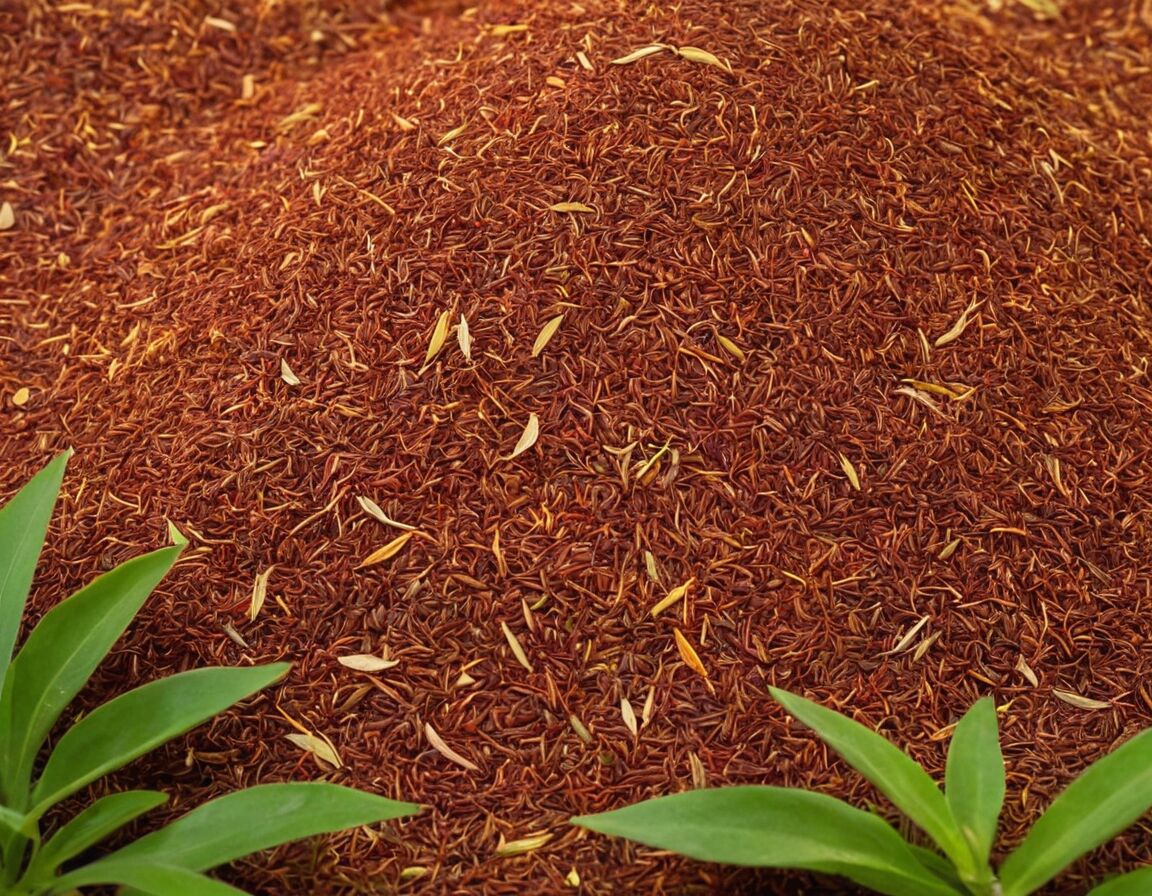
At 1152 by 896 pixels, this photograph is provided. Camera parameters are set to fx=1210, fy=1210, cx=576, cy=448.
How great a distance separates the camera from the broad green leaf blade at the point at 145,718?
1521 mm

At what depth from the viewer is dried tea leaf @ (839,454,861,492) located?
5.94 ft

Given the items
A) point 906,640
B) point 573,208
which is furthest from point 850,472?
point 573,208

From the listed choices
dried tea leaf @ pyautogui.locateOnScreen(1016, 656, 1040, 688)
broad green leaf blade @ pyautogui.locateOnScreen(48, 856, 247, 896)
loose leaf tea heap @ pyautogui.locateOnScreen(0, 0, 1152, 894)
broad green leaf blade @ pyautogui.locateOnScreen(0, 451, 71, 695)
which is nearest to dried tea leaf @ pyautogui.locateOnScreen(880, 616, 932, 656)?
loose leaf tea heap @ pyautogui.locateOnScreen(0, 0, 1152, 894)

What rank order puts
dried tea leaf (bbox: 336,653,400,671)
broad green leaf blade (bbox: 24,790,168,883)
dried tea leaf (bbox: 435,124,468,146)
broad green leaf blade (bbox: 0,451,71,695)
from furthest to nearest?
1. dried tea leaf (bbox: 435,124,468,146)
2. dried tea leaf (bbox: 336,653,400,671)
3. broad green leaf blade (bbox: 0,451,71,695)
4. broad green leaf blade (bbox: 24,790,168,883)

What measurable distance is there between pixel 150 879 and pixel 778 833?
740 mm

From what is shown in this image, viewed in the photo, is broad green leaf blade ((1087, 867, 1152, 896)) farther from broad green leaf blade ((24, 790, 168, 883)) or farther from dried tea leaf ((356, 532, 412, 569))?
broad green leaf blade ((24, 790, 168, 883))

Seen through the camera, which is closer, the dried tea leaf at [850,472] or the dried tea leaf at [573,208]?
the dried tea leaf at [850,472]

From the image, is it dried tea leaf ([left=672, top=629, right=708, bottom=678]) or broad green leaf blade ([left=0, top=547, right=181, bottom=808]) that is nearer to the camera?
broad green leaf blade ([left=0, top=547, right=181, bottom=808])

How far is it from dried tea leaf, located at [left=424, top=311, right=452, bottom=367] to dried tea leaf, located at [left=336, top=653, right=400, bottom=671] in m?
0.46

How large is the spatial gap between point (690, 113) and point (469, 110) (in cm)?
39

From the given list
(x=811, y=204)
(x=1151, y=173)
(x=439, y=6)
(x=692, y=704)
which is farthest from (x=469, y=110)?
(x=1151, y=173)

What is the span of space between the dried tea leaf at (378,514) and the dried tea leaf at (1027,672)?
90 cm

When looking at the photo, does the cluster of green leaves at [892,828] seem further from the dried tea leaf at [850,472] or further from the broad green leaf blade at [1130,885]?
the dried tea leaf at [850,472]

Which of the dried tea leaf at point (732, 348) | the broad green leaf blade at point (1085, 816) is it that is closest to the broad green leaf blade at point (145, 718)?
the dried tea leaf at point (732, 348)
